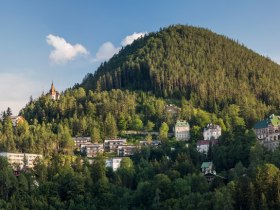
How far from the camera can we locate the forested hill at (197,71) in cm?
13938

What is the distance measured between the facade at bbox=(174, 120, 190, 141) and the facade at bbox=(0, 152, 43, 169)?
98.7 ft

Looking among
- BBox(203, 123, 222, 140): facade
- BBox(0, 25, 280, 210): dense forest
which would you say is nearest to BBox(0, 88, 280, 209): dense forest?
BBox(0, 25, 280, 210): dense forest

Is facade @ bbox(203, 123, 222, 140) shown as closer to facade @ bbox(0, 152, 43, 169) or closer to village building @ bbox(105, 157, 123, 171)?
village building @ bbox(105, 157, 123, 171)

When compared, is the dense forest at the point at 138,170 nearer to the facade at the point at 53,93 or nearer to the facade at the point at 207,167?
the facade at the point at 207,167

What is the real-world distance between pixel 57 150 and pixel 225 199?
49201 millimetres

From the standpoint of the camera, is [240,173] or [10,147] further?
[10,147]

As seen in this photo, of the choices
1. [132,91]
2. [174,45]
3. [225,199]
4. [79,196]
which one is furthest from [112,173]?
[174,45]

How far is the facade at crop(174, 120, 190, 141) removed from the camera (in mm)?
115438

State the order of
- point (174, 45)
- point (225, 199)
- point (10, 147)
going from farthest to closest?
1. point (174, 45)
2. point (10, 147)
3. point (225, 199)

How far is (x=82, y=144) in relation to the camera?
112 meters

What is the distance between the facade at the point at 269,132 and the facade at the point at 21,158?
3889 centimetres

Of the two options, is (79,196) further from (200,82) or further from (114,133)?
(200,82)

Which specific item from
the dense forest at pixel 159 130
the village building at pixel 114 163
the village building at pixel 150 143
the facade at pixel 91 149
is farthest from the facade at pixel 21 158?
the village building at pixel 150 143

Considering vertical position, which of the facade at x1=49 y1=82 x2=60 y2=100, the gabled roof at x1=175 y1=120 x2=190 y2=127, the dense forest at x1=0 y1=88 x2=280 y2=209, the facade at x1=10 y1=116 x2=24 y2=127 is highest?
the facade at x1=49 y1=82 x2=60 y2=100
